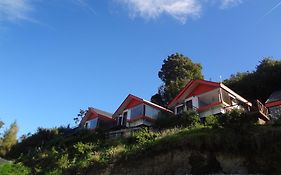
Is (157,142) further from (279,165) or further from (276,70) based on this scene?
(276,70)

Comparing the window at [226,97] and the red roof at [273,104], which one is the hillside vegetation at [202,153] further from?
the window at [226,97]

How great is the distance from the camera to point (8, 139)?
47719 mm

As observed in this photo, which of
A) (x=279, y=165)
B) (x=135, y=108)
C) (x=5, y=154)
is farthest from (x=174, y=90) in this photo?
(x=279, y=165)

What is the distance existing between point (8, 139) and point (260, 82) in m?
33.8

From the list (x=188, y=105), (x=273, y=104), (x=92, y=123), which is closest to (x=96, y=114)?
(x=92, y=123)

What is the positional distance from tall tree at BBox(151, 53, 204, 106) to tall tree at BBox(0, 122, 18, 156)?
2121cm

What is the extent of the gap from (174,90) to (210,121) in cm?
2596

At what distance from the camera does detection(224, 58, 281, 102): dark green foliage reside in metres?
39.1

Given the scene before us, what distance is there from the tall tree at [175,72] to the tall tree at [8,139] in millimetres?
21214

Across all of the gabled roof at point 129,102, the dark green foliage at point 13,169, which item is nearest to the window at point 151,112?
the gabled roof at point 129,102

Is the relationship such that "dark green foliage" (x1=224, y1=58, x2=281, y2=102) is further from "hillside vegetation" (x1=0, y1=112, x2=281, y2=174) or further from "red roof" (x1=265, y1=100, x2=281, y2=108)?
"hillside vegetation" (x1=0, y1=112, x2=281, y2=174)

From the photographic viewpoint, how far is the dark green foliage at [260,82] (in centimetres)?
3912

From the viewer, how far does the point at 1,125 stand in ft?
182

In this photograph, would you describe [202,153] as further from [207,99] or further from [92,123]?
[92,123]
